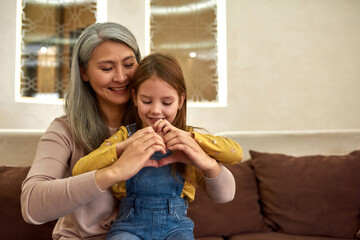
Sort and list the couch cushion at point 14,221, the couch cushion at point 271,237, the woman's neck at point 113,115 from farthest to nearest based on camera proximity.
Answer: the couch cushion at point 271,237, the couch cushion at point 14,221, the woman's neck at point 113,115

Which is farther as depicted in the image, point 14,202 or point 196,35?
point 196,35

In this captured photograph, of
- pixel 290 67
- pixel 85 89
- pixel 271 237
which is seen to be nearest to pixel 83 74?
pixel 85 89

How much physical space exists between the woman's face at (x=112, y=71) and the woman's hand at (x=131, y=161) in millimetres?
384

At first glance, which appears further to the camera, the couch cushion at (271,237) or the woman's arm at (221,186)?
the couch cushion at (271,237)

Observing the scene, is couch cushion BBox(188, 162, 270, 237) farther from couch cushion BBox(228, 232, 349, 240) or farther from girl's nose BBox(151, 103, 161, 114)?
girl's nose BBox(151, 103, 161, 114)

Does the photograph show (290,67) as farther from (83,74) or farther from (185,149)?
(185,149)

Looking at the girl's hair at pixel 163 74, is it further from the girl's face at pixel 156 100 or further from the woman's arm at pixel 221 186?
the woman's arm at pixel 221 186

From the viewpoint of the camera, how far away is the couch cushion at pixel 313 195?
2.17m

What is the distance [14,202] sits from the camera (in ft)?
6.43

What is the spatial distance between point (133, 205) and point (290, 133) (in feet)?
5.65

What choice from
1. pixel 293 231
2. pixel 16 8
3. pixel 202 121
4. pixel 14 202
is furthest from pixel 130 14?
pixel 293 231

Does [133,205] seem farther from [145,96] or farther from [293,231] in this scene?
[293,231]

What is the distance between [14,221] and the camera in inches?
76.5

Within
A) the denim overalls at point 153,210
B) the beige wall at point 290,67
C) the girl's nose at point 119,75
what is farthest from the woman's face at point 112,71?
the beige wall at point 290,67
